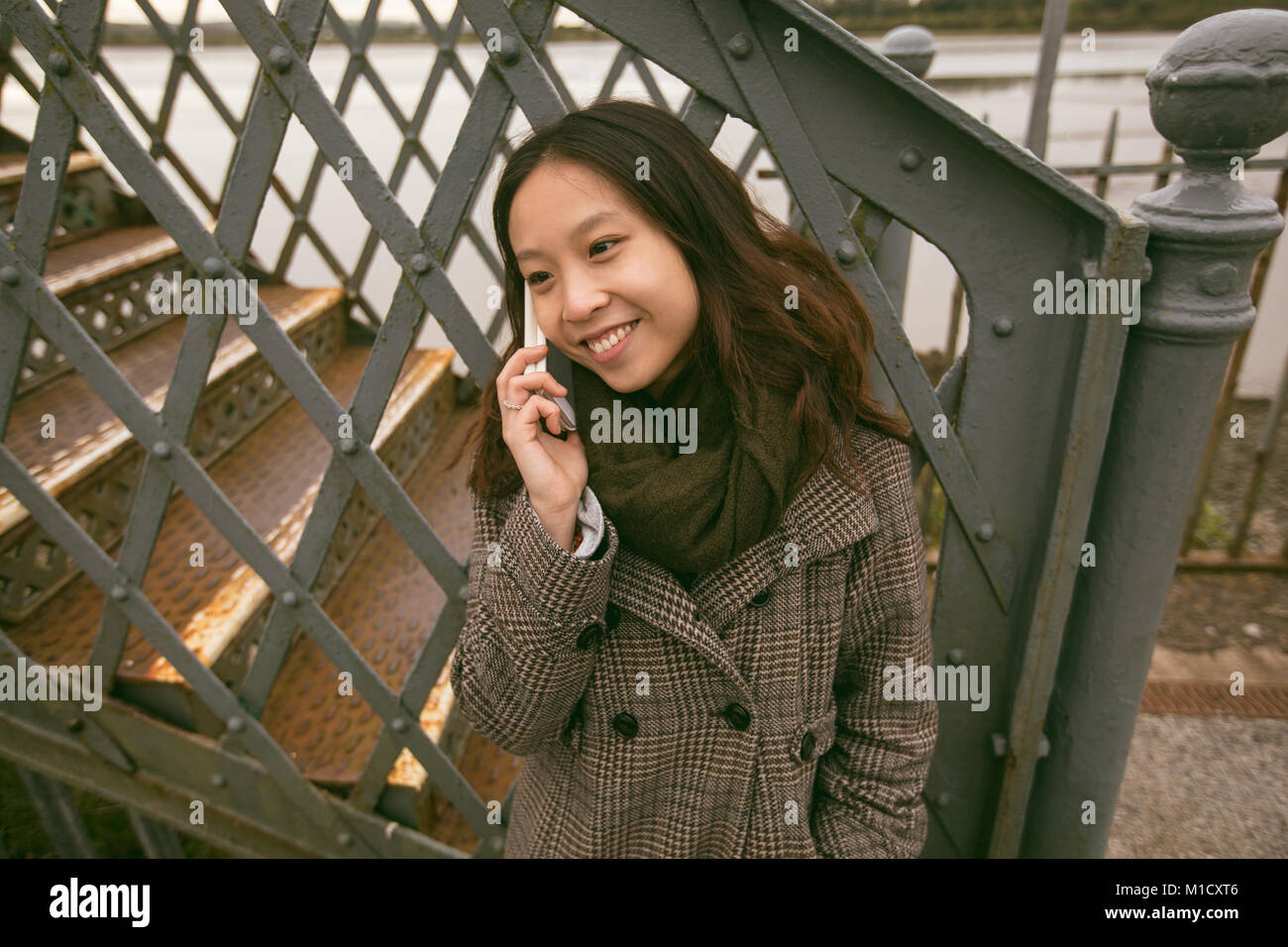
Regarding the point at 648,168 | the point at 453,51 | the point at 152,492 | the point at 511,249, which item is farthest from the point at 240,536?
the point at 453,51

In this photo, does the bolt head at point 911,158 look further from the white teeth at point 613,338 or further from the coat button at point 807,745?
the coat button at point 807,745

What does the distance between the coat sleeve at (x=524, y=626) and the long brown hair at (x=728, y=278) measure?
0.13m

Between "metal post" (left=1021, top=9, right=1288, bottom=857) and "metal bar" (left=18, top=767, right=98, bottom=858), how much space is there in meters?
2.93

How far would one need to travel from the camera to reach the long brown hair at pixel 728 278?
43.1 inches

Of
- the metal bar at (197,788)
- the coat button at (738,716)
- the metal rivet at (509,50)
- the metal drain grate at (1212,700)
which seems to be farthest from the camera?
the metal drain grate at (1212,700)

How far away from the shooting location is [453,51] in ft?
9.88

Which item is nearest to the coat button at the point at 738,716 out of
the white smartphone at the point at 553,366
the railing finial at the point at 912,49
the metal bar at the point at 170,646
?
the white smartphone at the point at 553,366

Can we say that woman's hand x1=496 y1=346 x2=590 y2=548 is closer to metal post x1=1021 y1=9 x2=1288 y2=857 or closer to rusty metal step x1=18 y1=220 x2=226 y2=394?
metal post x1=1021 y1=9 x2=1288 y2=857

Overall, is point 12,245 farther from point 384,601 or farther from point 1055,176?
point 1055,176

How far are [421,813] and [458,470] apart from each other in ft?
4.59

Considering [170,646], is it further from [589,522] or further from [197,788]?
[589,522]

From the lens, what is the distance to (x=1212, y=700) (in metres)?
2.93

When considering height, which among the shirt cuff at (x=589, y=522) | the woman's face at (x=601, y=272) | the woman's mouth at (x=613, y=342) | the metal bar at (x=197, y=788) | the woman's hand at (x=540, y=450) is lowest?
the metal bar at (x=197, y=788)

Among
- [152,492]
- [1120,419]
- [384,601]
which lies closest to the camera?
[1120,419]
